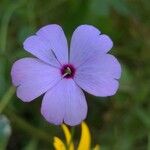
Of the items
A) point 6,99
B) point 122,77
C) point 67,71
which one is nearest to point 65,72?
point 67,71

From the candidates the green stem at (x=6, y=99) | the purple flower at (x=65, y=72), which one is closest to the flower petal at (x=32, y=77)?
the purple flower at (x=65, y=72)

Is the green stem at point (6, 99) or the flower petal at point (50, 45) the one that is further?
the green stem at point (6, 99)

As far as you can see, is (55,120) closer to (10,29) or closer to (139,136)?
(139,136)

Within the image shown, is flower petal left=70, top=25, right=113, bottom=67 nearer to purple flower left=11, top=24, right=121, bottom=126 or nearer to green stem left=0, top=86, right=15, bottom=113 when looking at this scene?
purple flower left=11, top=24, right=121, bottom=126

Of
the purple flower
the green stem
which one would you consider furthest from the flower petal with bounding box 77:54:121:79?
the green stem

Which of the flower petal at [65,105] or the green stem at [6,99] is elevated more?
the flower petal at [65,105]

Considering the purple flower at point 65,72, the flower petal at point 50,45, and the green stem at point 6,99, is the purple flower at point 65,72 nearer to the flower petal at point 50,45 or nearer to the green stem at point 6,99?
the flower petal at point 50,45

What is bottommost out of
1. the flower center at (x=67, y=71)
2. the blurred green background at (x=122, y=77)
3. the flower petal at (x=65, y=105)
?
the blurred green background at (x=122, y=77)
